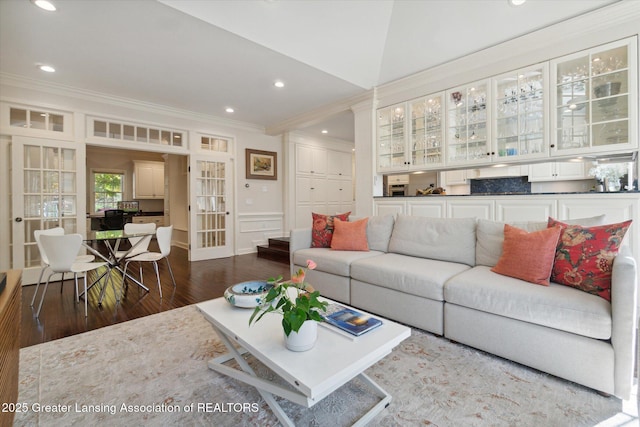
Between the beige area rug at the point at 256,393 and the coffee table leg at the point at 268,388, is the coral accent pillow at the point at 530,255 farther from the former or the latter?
the coffee table leg at the point at 268,388

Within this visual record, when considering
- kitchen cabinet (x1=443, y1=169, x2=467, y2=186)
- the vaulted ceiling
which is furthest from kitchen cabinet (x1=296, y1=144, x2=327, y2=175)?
kitchen cabinet (x1=443, y1=169, x2=467, y2=186)

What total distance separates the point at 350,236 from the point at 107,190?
28.5 feet

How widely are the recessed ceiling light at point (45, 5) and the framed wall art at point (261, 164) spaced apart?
3658 mm

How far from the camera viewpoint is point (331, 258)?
2922 millimetres

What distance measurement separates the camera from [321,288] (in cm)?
304

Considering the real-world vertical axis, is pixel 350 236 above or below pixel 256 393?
above

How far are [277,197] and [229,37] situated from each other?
12.8 ft

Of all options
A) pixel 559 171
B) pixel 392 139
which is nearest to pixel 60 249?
pixel 392 139

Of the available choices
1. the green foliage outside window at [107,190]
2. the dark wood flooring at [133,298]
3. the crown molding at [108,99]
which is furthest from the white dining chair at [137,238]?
the green foliage outside window at [107,190]

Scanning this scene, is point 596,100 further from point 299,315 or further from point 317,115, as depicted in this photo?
point 317,115

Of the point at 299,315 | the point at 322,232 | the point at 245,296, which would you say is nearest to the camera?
the point at 299,315

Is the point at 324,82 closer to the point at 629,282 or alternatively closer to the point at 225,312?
the point at 225,312

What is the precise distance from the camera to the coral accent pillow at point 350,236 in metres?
3.15

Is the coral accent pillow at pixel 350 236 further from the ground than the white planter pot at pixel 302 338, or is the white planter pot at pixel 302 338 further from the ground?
the coral accent pillow at pixel 350 236
